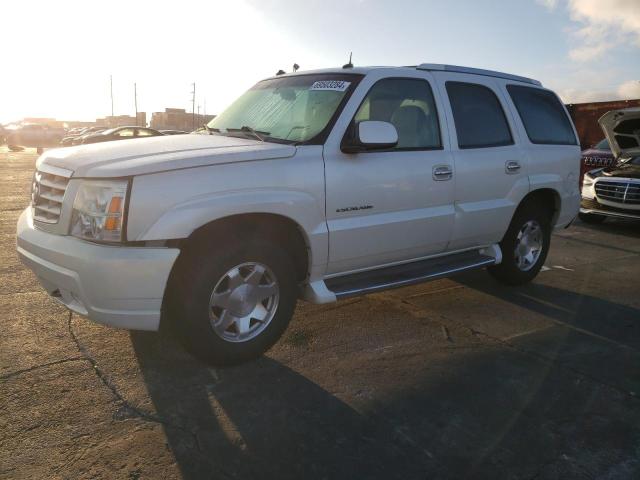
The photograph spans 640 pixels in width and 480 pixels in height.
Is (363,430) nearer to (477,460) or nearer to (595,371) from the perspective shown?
(477,460)

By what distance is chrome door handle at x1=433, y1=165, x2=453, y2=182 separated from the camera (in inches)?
161

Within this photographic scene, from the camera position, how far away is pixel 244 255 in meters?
3.20

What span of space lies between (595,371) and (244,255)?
2.45m

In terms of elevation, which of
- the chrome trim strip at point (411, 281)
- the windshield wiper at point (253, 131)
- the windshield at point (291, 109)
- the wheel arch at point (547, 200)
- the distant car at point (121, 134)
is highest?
the windshield at point (291, 109)

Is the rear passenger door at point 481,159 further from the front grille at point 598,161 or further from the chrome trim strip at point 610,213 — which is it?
the front grille at point 598,161

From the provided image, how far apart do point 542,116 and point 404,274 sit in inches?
98.9

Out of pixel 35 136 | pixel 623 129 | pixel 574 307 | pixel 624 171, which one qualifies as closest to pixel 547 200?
pixel 574 307

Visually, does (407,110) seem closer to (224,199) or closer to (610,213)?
(224,199)

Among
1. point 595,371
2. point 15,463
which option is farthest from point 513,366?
point 15,463

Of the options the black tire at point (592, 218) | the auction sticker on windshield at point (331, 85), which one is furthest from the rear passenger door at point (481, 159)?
the black tire at point (592, 218)

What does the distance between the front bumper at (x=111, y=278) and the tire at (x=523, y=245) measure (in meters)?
3.43

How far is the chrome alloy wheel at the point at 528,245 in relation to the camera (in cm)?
524

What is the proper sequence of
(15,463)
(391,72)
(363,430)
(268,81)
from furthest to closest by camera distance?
(268,81) < (391,72) < (363,430) < (15,463)

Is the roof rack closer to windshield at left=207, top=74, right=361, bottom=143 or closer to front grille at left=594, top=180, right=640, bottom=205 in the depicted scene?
windshield at left=207, top=74, right=361, bottom=143
